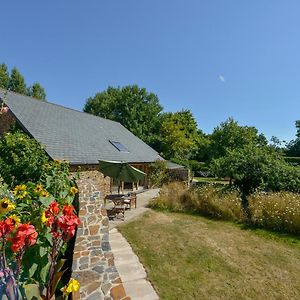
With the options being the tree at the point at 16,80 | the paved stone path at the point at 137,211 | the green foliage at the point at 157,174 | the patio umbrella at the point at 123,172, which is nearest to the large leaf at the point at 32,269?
the paved stone path at the point at 137,211

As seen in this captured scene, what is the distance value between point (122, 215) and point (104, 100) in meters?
42.6

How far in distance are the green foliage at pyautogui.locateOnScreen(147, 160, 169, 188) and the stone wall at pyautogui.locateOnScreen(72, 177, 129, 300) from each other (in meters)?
15.2

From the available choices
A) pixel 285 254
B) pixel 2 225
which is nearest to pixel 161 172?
pixel 285 254

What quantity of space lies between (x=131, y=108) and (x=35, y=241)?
4692 cm

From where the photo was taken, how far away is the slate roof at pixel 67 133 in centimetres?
1398

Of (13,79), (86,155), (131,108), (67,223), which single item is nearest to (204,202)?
(86,155)

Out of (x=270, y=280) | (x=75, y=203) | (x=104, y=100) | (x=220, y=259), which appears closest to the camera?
(x=270, y=280)

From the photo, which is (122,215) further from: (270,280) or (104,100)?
(104,100)

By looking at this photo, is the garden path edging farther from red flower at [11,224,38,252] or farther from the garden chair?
red flower at [11,224,38,252]

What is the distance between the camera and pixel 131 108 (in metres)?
48.1

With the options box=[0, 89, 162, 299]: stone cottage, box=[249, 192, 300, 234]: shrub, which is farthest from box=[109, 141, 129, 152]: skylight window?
box=[249, 192, 300, 234]: shrub

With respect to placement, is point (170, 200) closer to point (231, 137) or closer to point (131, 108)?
point (231, 137)

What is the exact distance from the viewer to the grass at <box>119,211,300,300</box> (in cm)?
599

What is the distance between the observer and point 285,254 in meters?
8.19
